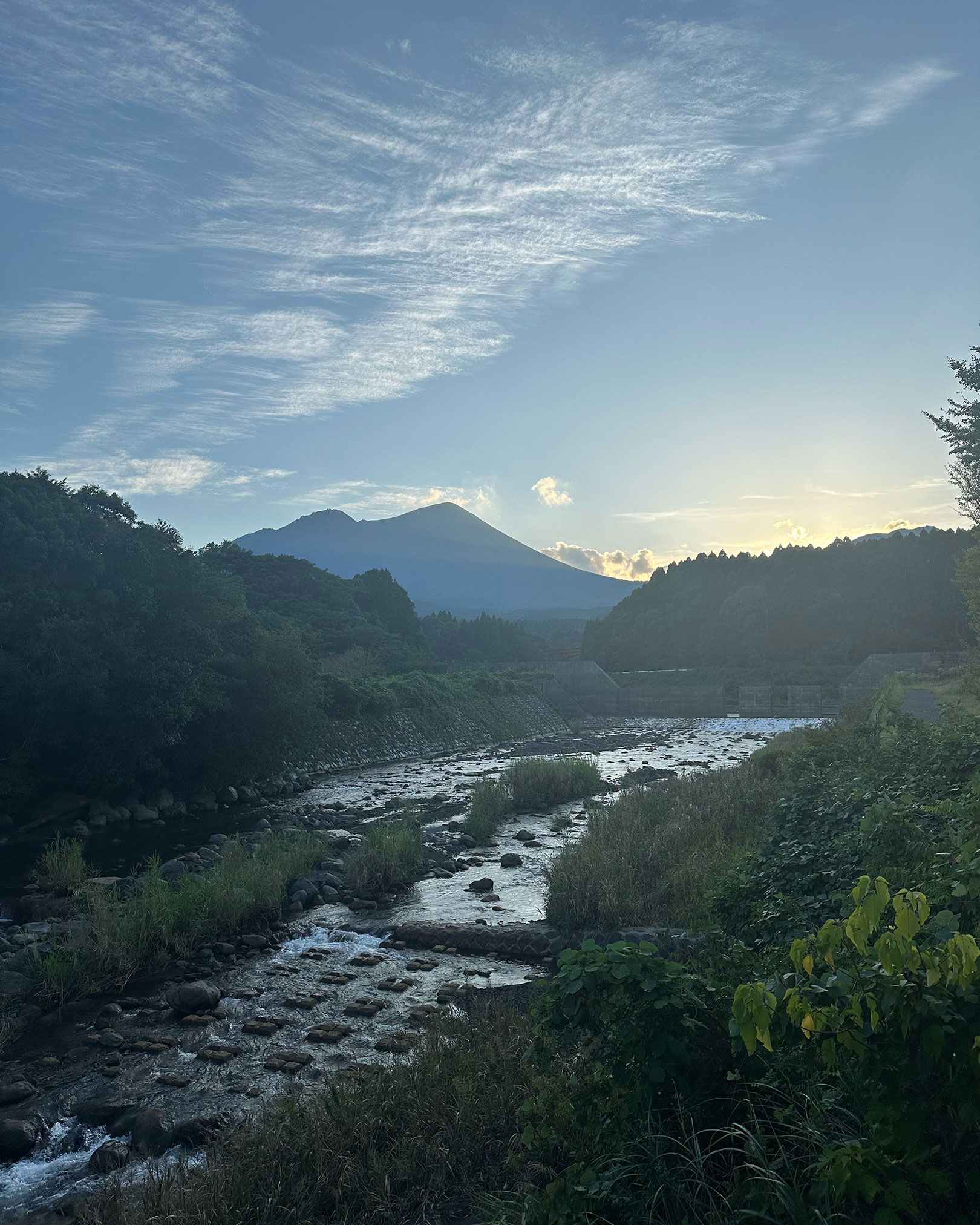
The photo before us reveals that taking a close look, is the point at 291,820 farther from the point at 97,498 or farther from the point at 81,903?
the point at 97,498

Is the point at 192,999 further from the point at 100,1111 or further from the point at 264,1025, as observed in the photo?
the point at 100,1111

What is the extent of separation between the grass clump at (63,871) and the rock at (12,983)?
4158 mm

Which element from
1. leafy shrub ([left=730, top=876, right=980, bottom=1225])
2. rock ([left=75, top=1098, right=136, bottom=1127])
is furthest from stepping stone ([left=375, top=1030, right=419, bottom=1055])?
leafy shrub ([left=730, top=876, right=980, bottom=1225])

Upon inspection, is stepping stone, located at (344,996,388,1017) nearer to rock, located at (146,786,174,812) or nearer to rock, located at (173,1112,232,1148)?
rock, located at (173,1112,232,1148)

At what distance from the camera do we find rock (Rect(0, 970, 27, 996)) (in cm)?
897

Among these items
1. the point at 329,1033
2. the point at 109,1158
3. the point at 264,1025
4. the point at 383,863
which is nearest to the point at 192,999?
the point at 264,1025

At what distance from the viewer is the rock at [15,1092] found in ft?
22.4

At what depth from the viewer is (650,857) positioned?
1209 cm

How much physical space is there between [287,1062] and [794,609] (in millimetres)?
81587

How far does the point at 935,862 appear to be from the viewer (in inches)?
223

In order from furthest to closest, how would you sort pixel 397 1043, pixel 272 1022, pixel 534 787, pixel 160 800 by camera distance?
pixel 160 800 < pixel 534 787 < pixel 272 1022 < pixel 397 1043

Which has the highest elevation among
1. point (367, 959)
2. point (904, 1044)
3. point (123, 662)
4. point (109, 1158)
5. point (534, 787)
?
point (123, 662)

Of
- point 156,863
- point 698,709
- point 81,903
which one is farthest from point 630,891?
point 698,709

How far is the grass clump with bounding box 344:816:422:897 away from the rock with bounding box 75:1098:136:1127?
653 cm
